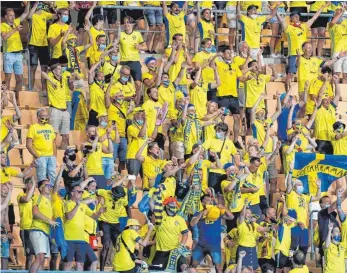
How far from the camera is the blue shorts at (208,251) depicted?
88.2 feet

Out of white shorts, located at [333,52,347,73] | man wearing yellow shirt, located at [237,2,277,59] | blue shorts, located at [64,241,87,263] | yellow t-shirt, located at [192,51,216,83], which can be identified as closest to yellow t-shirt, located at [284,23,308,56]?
man wearing yellow shirt, located at [237,2,277,59]

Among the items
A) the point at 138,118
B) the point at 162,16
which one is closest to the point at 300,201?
the point at 138,118

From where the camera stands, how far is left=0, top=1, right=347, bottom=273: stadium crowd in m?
26.6

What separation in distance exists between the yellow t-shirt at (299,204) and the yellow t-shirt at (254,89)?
2.11m

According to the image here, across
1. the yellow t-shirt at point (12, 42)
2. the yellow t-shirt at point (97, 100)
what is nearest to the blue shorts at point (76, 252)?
the yellow t-shirt at point (97, 100)

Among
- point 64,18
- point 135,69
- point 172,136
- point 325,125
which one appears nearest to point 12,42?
point 64,18

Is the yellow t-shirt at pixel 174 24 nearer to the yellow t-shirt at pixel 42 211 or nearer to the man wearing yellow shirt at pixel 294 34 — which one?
the man wearing yellow shirt at pixel 294 34

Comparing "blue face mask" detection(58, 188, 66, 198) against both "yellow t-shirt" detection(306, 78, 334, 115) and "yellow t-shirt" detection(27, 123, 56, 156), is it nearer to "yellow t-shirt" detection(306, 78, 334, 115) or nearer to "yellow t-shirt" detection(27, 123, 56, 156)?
"yellow t-shirt" detection(27, 123, 56, 156)

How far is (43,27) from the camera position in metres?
29.7

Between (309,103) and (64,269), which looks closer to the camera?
(64,269)

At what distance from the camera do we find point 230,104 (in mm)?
29672

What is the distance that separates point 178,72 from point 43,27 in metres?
2.10

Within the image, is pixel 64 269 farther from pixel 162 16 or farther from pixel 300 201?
pixel 162 16

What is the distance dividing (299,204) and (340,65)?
379 cm
